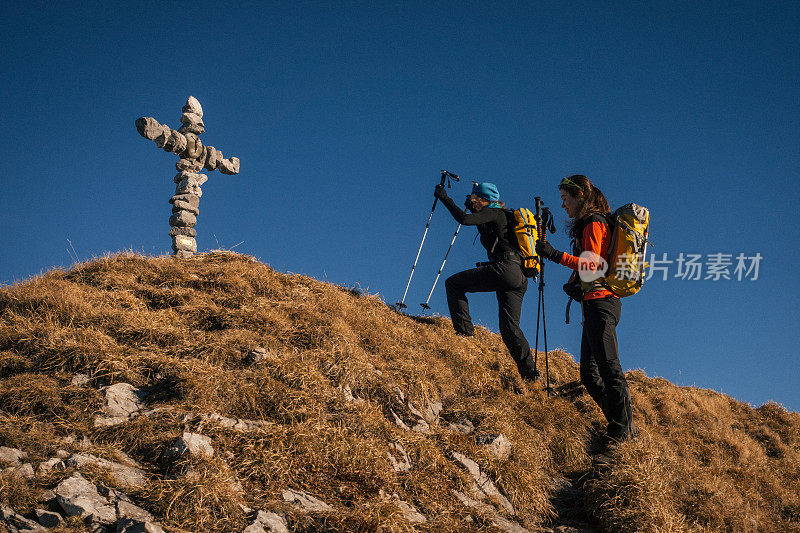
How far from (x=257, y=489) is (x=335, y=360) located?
8.84ft

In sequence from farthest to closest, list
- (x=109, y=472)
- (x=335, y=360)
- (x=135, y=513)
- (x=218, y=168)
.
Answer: (x=218, y=168) → (x=335, y=360) → (x=109, y=472) → (x=135, y=513)

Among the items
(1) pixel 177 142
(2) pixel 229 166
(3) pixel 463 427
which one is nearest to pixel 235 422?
(3) pixel 463 427

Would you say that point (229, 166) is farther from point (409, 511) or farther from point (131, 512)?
point (409, 511)

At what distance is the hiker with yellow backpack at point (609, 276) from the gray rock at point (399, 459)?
313 cm

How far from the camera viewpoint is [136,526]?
4621 mm

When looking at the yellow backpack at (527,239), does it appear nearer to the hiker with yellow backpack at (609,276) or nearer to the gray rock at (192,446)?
the hiker with yellow backpack at (609,276)

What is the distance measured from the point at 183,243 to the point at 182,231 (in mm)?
551

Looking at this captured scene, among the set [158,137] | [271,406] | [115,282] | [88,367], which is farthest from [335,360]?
[158,137]

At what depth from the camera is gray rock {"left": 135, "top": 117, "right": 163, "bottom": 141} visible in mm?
14367

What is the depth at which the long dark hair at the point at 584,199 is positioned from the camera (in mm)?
8155

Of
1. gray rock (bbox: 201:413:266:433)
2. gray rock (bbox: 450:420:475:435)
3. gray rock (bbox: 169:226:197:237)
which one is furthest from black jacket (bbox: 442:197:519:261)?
gray rock (bbox: 169:226:197:237)

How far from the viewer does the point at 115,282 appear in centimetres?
998

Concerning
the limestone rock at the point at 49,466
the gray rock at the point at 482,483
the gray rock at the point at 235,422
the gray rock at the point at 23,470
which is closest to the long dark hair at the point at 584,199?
the gray rock at the point at 482,483

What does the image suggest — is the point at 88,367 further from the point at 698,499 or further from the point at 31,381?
the point at 698,499
